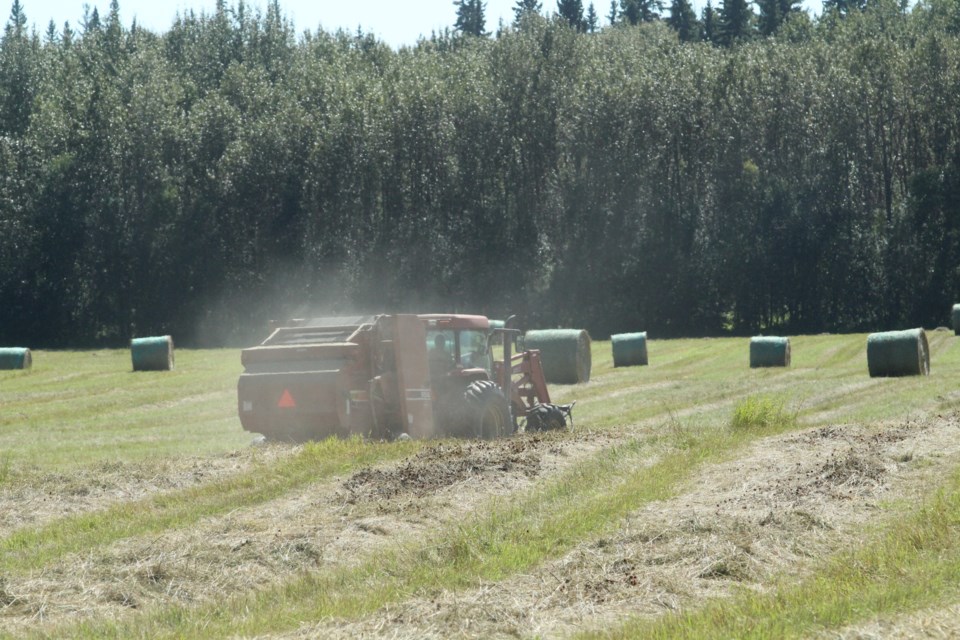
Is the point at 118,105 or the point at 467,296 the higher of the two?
the point at 118,105

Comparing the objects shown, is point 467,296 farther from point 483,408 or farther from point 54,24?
point 54,24

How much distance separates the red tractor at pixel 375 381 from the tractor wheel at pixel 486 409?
1cm

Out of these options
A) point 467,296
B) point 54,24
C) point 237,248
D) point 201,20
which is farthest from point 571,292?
point 54,24

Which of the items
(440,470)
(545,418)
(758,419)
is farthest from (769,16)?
(440,470)

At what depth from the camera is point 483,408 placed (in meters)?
16.9

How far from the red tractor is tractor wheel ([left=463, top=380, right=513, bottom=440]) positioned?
1 centimetres

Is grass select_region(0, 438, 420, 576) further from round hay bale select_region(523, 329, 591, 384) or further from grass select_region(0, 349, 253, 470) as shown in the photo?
round hay bale select_region(523, 329, 591, 384)

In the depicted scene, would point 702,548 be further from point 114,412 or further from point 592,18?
point 592,18

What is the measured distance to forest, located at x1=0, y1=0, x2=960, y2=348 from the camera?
50.6 m

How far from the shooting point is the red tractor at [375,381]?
1566 cm

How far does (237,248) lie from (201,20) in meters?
21.9

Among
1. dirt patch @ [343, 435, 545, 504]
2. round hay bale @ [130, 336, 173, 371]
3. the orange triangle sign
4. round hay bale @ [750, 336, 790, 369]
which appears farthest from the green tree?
dirt patch @ [343, 435, 545, 504]

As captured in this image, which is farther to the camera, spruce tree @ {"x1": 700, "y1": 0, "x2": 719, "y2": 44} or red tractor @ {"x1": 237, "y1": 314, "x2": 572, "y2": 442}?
spruce tree @ {"x1": 700, "y1": 0, "x2": 719, "y2": 44}

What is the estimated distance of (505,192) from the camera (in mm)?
55219
